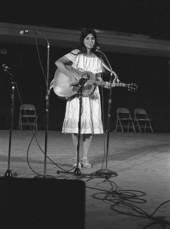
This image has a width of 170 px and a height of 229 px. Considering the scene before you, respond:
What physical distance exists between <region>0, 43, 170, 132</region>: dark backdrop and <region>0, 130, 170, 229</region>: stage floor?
5.01 meters

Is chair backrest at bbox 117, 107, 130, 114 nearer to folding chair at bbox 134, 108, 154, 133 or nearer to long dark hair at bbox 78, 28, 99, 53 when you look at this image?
folding chair at bbox 134, 108, 154, 133

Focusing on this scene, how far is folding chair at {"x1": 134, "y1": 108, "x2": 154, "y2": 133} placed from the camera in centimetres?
1177

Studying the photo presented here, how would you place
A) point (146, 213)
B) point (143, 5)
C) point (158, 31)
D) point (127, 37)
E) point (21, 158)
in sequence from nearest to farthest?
point (146, 213), point (21, 158), point (143, 5), point (158, 31), point (127, 37)

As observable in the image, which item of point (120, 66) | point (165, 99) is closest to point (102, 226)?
point (120, 66)

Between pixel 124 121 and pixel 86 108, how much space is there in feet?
27.1

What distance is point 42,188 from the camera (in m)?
1.50

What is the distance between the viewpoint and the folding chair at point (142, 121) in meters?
11.8

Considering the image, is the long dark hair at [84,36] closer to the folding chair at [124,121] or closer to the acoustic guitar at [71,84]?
the acoustic guitar at [71,84]

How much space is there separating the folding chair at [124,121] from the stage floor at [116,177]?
5288 millimetres

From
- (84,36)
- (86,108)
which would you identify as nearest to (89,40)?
(84,36)

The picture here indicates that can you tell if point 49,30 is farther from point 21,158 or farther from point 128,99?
point 21,158

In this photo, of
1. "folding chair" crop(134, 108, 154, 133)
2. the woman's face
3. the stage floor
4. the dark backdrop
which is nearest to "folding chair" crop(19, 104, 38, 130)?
the dark backdrop

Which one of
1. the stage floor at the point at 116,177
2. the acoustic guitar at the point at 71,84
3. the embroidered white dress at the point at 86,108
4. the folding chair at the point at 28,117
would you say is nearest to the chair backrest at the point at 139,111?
the folding chair at the point at 28,117

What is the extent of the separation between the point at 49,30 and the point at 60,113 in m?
2.86
